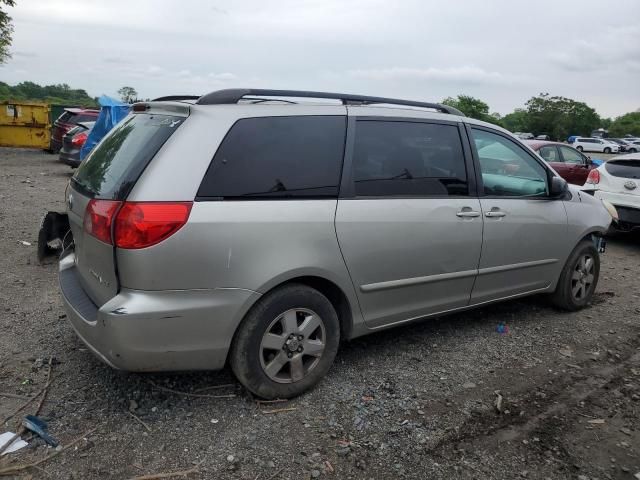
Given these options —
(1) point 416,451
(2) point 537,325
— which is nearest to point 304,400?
(1) point 416,451

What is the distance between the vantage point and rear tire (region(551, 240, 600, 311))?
4953 mm

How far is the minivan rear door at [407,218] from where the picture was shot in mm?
3402

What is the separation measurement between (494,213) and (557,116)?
3146 inches

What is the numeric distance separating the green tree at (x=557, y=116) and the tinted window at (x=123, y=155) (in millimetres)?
79473

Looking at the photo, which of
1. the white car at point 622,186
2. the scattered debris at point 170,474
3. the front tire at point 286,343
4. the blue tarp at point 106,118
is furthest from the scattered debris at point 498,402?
the blue tarp at point 106,118

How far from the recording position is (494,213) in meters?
4.11

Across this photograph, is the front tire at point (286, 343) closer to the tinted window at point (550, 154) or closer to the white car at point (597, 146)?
the tinted window at point (550, 154)

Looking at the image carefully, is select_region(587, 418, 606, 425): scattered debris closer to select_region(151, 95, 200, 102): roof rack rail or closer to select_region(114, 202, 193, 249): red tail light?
select_region(114, 202, 193, 249): red tail light

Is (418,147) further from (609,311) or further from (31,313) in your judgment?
(31,313)

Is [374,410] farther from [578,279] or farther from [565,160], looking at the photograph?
[565,160]

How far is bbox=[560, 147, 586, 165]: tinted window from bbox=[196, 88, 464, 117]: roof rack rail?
358 inches

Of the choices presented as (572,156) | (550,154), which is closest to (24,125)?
(550,154)

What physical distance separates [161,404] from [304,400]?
84 cm

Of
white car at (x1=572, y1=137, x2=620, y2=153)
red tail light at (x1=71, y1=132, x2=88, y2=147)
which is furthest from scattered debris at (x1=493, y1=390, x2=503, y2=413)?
white car at (x1=572, y1=137, x2=620, y2=153)
